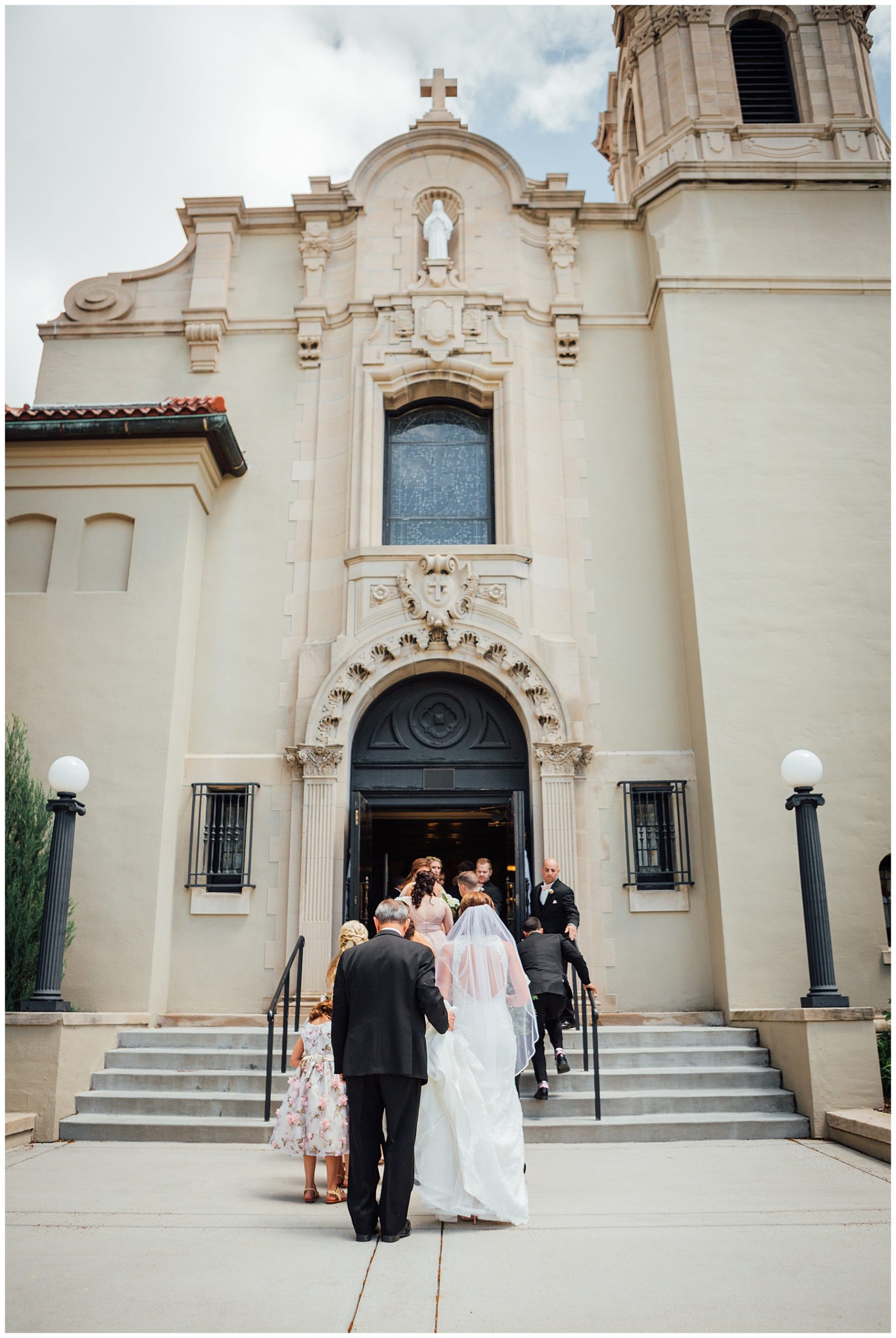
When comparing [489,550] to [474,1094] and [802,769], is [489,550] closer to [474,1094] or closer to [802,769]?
[802,769]

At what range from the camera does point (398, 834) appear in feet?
57.6

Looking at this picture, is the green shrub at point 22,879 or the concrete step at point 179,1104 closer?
the concrete step at point 179,1104

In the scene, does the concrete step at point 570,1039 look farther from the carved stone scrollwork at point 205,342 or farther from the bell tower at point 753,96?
the bell tower at point 753,96

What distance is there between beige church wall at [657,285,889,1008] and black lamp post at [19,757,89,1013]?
6442mm

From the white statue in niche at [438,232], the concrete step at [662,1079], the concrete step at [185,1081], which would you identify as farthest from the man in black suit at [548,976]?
the white statue in niche at [438,232]

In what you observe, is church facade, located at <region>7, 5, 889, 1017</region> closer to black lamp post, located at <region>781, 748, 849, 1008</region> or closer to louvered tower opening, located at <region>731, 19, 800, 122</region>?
louvered tower opening, located at <region>731, 19, 800, 122</region>

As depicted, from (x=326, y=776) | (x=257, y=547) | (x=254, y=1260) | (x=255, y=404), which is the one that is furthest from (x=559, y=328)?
(x=254, y=1260)

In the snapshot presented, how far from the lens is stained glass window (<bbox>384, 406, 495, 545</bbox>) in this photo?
12625 millimetres

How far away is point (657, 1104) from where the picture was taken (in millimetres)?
7895

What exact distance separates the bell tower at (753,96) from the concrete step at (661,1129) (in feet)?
38.4

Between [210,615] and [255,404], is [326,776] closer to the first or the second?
[210,615]

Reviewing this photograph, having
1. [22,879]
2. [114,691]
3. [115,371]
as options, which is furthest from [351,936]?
[115,371]

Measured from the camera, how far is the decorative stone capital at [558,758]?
35.9 feet

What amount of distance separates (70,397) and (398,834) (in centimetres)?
907
